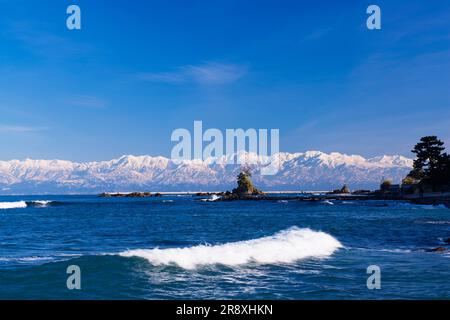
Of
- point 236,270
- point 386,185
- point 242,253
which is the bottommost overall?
point 236,270

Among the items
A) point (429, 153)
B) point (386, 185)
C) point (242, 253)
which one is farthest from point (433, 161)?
point (242, 253)

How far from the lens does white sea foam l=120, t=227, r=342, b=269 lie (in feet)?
85.9

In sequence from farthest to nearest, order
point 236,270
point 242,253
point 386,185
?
point 386,185
point 242,253
point 236,270

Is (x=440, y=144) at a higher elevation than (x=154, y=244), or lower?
higher

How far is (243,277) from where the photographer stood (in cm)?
2200

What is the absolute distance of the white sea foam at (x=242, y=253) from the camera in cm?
2617

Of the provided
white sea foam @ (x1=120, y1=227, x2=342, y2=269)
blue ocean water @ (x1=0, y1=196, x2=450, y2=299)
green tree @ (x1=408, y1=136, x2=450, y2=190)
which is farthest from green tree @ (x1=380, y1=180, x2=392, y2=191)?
white sea foam @ (x1=120, y1=227, x2=342, y2=269)

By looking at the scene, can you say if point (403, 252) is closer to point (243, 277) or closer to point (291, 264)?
point (291, 264)

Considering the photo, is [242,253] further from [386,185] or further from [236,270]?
[386,185]

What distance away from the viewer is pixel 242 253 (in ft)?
94.9

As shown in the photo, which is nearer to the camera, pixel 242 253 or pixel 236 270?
pixel 236 270
